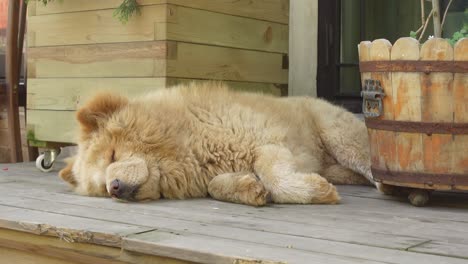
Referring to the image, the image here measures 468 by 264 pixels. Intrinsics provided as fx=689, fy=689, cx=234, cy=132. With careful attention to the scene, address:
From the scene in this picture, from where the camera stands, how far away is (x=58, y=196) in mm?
3109

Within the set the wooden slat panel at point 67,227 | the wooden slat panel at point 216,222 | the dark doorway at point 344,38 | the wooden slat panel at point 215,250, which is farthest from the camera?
the dark doorway at point 344,38

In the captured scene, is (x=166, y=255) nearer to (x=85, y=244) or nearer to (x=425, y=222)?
(x=85, y=244)

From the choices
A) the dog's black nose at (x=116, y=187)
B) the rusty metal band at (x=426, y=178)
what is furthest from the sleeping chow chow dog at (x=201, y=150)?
the rusty metal band at (x=426, y=178)

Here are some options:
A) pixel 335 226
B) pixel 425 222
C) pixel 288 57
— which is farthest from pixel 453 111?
pixel 288 57

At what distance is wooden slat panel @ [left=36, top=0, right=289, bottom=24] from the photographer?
12.1 ft

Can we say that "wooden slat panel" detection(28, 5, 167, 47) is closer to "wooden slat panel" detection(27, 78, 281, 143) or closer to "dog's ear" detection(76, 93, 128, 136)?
"wooden slat panel" detection(27, 78, 281, 143)

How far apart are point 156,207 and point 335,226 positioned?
801 millimetres

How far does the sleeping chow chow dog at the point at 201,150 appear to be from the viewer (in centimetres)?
282

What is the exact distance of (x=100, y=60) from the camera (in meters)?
3.80

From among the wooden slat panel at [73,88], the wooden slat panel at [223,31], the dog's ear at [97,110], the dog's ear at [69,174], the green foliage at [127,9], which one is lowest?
the dog's ear at [69,174]

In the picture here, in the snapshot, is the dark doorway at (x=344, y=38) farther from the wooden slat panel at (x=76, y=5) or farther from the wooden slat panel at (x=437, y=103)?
the wooden slat panel at (x=437, y=103)

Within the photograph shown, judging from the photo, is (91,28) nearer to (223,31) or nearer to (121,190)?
(223,31)

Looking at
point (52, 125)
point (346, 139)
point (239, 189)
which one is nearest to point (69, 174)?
point (239, 189)

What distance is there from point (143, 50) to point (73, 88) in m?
0.63
